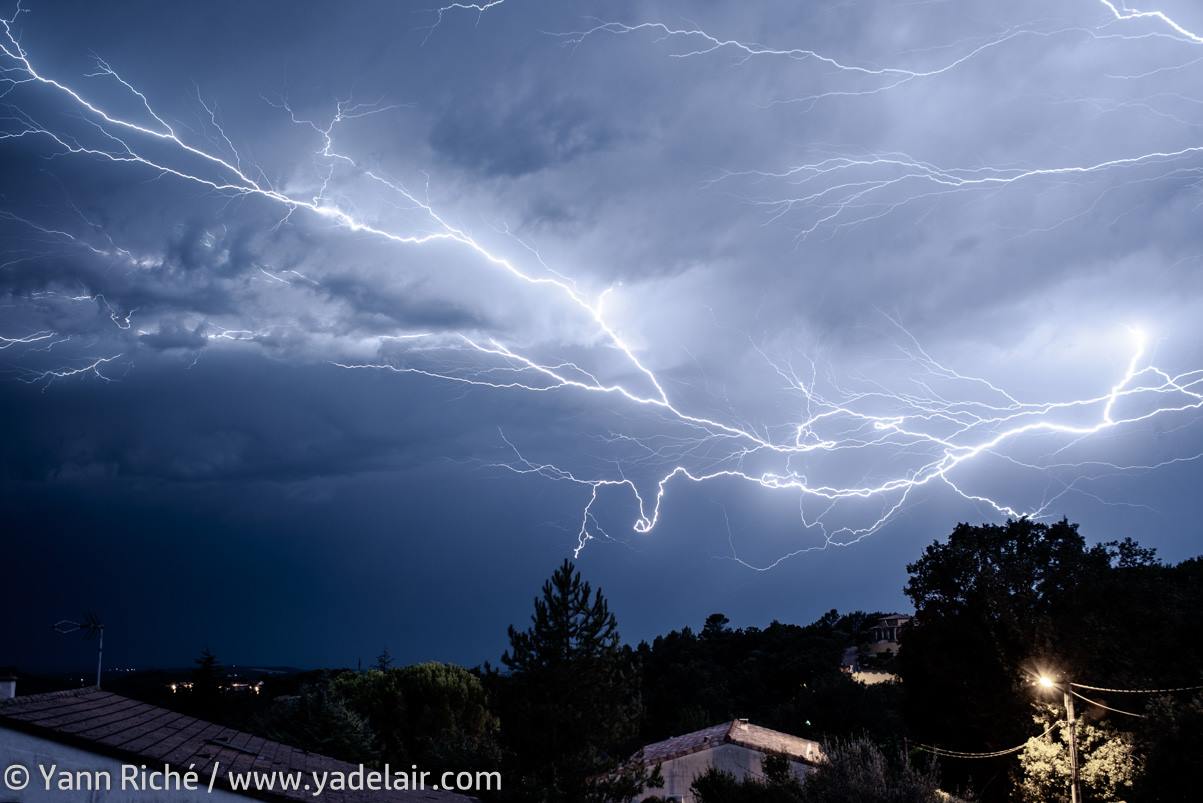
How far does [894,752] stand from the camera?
23625 mm

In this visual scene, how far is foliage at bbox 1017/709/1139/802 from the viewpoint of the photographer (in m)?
15.3

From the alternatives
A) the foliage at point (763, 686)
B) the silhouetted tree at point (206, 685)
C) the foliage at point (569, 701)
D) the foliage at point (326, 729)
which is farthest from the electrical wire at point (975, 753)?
the silhouetted tree at point (206, 685)

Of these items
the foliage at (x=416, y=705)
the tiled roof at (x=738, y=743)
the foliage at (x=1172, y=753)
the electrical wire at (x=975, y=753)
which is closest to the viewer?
the foliage at (x=1172, y=753)

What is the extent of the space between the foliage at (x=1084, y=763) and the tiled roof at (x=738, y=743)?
14.9ft

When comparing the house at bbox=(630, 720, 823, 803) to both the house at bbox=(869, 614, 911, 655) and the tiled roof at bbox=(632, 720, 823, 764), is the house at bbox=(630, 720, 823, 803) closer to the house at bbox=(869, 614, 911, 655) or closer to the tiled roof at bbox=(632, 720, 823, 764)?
Result: the tiled roof at bbox=(632, 720, 823, 764)

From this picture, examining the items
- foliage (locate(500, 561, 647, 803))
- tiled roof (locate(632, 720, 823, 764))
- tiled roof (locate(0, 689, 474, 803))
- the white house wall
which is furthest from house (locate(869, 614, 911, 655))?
tiled roof (locate(0, 689, 474, 803))

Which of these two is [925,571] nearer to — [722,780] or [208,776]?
[722,780]

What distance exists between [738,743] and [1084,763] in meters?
7.37

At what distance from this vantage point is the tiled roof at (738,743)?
18391 mm

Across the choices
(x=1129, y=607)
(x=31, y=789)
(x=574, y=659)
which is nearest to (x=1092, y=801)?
(x=1129, y=607)

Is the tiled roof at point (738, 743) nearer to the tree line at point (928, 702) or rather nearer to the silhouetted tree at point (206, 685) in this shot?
the tree line at point (928, 702)

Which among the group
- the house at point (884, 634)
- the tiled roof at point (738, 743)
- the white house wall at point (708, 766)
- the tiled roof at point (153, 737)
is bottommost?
the white house wall at point (708, 766)

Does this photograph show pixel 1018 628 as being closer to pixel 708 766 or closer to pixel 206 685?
pixel 708 766

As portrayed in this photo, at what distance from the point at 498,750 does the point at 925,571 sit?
15478 mm
